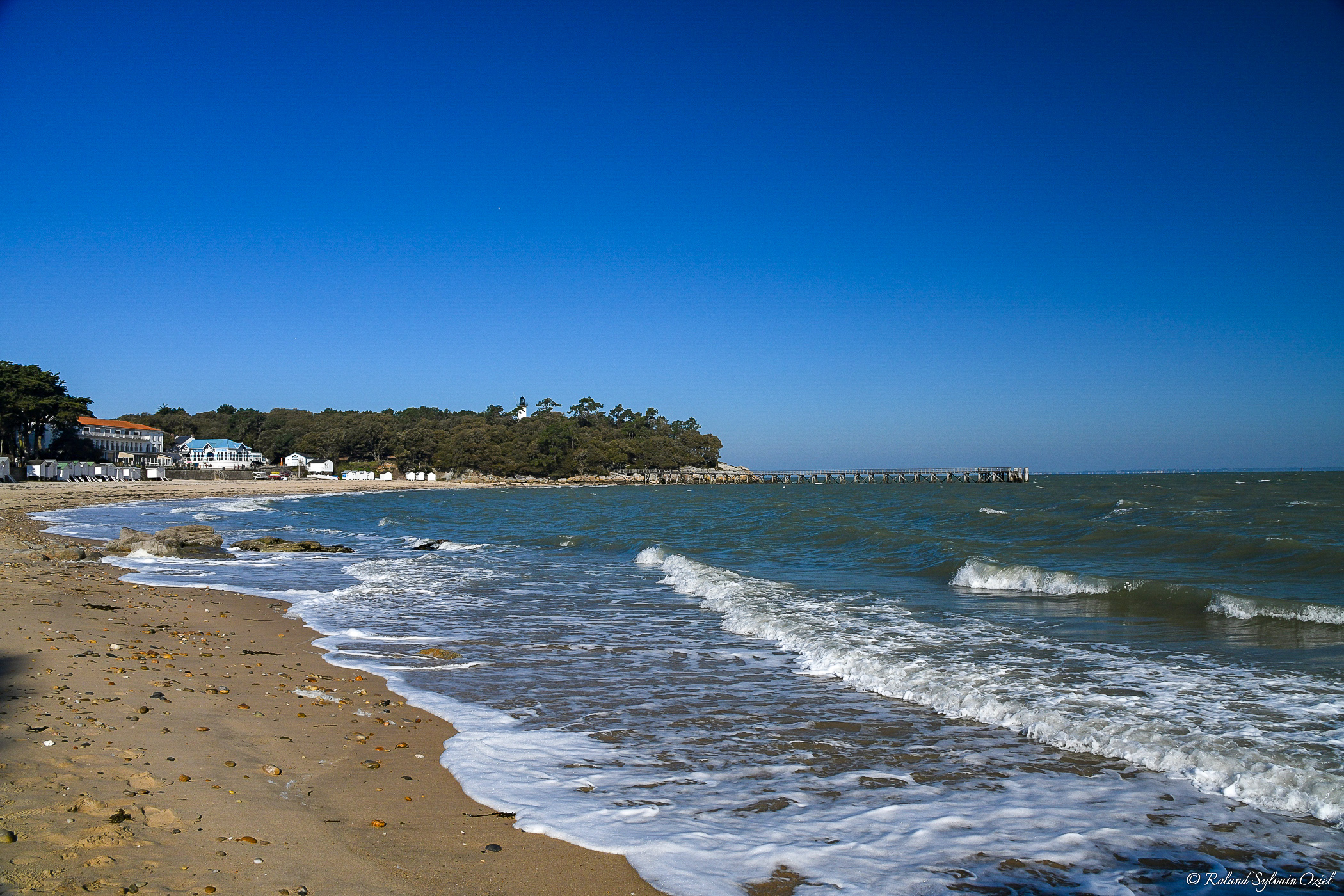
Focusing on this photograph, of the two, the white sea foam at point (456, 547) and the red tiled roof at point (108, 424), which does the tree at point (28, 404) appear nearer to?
the red tiled roof at point (108, 424)

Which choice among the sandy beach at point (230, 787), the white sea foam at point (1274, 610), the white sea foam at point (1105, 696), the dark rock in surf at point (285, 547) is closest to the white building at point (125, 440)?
the dark rock in surf at point (285, 547)

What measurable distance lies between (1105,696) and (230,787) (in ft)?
21.1

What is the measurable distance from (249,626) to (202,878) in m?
7.04

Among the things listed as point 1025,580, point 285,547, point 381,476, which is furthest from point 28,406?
point 1025,580

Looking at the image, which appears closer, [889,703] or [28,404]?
[889,703]

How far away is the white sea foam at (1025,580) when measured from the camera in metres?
12.5

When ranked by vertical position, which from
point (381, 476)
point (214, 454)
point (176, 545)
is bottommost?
point (381, 476)

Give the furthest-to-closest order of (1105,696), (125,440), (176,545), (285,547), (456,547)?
(125,440) < (456,547) < (285,547) < (176,545) < (1105,696)

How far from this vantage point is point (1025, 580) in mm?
13328

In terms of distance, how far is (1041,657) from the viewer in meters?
7.83

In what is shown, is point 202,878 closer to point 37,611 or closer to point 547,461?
point 37,611

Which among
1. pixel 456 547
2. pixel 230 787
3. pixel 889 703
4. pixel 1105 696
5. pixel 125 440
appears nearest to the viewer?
pixel 230 787

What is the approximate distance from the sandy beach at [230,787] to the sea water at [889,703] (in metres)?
0.37

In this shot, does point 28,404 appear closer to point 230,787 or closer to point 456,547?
point 456,547
